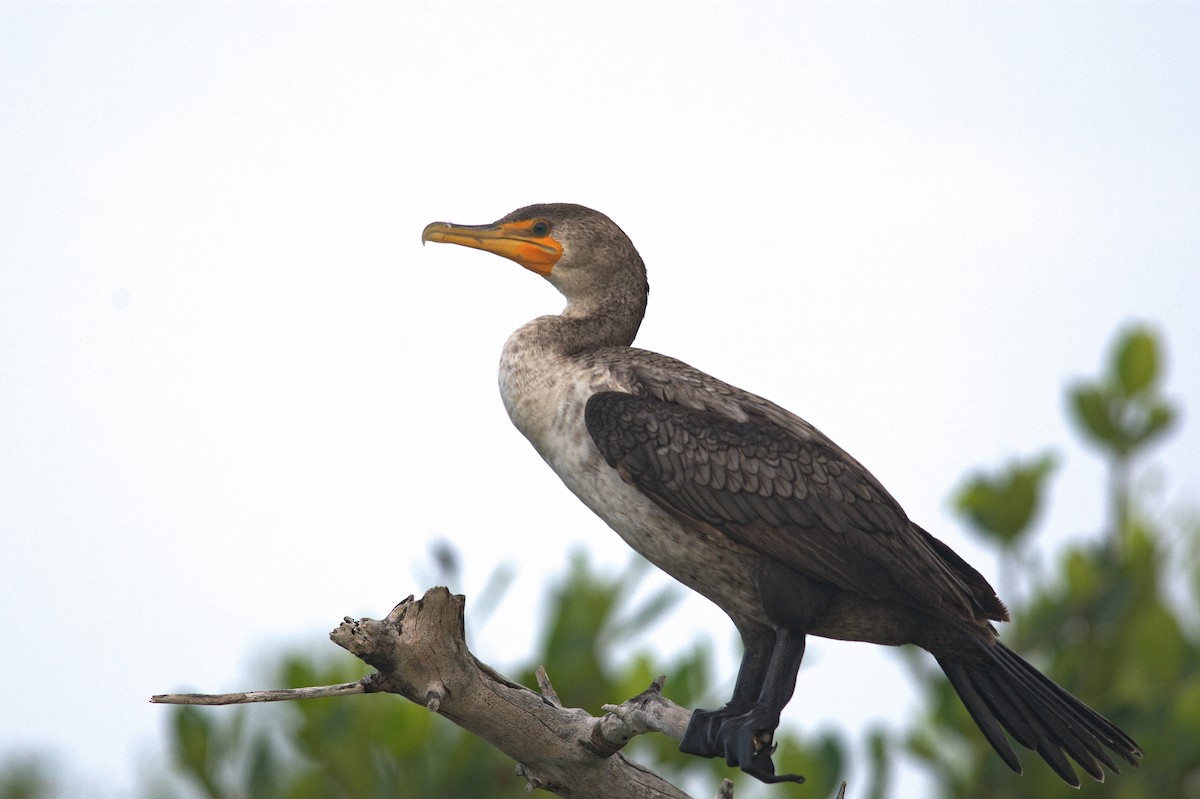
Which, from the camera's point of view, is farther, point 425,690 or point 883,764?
point 883,764

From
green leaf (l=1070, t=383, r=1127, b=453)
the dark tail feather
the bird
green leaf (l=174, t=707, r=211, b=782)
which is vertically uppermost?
green leaf (l=1070, t=383, r=1127, b=453)

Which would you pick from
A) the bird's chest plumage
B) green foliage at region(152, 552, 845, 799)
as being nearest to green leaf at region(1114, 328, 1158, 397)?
green foliage at region(152, 552, 845, 799)

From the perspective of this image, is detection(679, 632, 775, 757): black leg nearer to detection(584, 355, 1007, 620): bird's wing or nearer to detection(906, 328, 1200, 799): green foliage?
detection(584, 355, 1007, 620): bird's wing

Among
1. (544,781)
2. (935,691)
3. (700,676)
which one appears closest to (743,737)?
(544,781)

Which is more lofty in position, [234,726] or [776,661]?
[776,661]

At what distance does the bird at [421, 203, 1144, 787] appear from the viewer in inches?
163

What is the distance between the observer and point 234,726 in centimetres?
673

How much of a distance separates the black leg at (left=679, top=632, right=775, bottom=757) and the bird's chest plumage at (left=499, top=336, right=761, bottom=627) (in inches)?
3.4

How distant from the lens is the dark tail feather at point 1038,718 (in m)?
4.35

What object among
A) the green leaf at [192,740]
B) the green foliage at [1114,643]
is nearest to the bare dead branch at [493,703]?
the green leaf at [192,740]

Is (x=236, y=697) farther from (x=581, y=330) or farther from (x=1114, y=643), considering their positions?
(x=1114, y=643)

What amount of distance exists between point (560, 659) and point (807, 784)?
1369 millimetres

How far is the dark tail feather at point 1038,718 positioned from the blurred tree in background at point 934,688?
7.44ft

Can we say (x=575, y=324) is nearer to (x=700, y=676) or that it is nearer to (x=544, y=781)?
(x=544, y=781)
